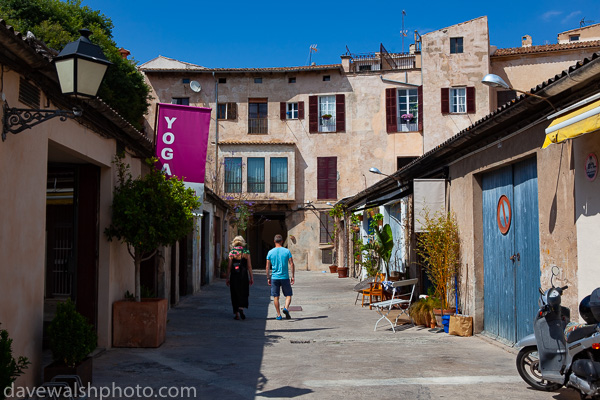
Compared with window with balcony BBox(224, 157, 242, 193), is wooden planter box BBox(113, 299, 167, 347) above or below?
below

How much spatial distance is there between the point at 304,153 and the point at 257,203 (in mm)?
3697

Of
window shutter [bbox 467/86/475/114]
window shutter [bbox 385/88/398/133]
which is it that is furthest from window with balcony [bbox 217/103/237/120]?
window shutter [bbox 467/86/475/114]

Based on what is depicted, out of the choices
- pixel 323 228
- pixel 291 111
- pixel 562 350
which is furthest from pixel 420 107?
pixel 562 350

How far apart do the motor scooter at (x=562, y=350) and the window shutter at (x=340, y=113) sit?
83.9ft

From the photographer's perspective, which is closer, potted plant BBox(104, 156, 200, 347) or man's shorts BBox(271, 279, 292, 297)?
potted plant BBox(104, 156, 200, 347)

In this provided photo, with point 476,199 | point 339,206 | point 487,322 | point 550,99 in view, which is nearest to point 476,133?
point 476,199

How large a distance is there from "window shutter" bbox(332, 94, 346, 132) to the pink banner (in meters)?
A: 21.2

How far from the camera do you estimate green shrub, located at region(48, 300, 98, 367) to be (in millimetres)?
5793

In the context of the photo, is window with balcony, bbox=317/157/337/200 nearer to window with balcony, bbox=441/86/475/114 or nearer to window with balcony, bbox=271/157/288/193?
window with balcony, bbox=271/157/288/193

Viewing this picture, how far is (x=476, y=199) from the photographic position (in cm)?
991

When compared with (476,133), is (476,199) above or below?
below

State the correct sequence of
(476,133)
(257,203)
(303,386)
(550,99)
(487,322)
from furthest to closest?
(257,203)
(487,322)
(476,133)
(550,99)
(303,386)

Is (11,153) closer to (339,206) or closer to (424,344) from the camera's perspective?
(424,344)

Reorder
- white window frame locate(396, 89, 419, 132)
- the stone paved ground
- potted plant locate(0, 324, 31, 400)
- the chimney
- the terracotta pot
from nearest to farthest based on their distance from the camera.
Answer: potted plant locate(0, 324, 31, 400)
the stone paved ground
the terracotta pot
the chimney
white window frame locate(396, 89, 419, 132)
